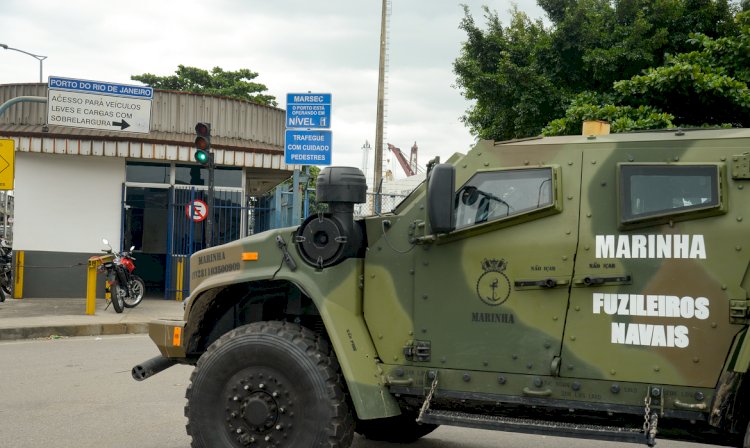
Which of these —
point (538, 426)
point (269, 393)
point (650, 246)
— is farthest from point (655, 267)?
point (269, 393)

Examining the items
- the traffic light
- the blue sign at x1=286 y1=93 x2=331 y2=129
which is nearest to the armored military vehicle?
the traffic light

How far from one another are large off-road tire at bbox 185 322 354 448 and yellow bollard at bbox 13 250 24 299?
13272 mm

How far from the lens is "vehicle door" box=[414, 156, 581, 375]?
4.55 metres

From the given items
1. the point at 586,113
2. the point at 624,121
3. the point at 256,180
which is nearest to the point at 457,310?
the point at 624,121

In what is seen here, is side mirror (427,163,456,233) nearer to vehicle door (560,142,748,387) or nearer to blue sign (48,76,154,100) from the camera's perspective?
vehicle door (560,142,748,387)

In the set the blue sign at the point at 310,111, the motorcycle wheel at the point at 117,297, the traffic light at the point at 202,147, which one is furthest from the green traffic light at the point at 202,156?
the motorcycle wheel at the point at 117,297

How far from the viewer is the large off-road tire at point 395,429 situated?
6032 mm

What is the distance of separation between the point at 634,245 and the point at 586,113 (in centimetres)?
928

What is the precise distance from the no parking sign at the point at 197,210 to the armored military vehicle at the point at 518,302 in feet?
40.2

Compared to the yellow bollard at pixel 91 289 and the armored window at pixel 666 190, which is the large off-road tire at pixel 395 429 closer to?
the armored window at pixel 666 190

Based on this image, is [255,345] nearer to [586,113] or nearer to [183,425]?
[183,425]

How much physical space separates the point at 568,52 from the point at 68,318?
405 inches

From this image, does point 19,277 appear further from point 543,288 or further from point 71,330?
point 543,288

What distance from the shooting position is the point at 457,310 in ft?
15.6
